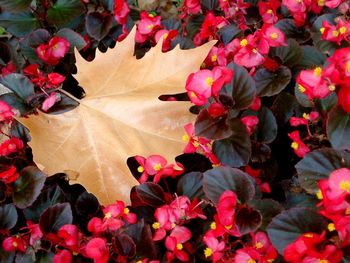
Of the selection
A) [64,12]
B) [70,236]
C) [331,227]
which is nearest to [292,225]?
[331,227]

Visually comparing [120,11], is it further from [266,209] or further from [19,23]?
[266,209]

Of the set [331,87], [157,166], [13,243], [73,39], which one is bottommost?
[13,243]

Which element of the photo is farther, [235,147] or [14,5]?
[14,5]

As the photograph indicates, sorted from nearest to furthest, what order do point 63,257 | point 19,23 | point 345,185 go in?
point 345,185
point 63,257
point 19,23

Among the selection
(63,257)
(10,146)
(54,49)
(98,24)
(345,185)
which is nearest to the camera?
(345,185)

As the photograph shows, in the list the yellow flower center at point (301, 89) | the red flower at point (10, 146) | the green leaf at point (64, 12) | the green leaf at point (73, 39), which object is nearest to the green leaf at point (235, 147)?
the yellow flower center at point (301, 89)

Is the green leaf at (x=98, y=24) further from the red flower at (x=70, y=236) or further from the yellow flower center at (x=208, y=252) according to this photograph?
the yellow flower center at (x=208, y=252)
